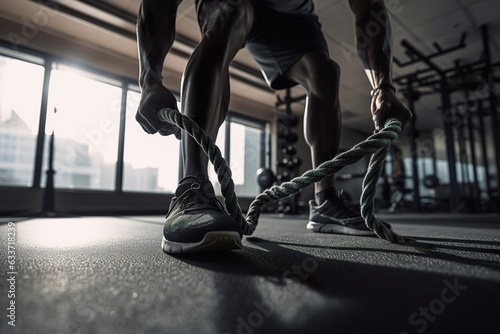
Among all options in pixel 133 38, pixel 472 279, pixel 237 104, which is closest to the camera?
pixel 472 279

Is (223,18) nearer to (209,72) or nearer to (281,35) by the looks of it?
(209,72)

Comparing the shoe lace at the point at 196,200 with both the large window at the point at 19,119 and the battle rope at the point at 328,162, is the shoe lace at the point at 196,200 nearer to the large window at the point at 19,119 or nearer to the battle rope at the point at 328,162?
the battle rope at the point at 328,162

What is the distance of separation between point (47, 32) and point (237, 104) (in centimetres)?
284

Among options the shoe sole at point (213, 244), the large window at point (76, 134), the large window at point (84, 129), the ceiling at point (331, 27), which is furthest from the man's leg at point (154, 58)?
the large window at point (84, 129)

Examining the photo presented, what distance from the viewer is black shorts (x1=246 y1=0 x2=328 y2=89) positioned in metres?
1.02

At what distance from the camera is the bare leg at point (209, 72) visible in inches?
27.3

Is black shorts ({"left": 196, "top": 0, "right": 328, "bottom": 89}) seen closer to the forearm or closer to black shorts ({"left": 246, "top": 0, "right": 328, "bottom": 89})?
black shorts ({"left": 246, "top": 0, "right": 328, "bottom": 89})

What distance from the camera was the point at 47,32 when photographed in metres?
3.41

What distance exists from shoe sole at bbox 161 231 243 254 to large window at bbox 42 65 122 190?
3.44 metres

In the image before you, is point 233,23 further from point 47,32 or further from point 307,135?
point 47,32

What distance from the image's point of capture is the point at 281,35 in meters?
1.03

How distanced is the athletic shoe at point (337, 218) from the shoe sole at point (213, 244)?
46cm

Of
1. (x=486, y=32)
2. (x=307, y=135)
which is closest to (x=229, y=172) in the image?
(x=307, y=135)

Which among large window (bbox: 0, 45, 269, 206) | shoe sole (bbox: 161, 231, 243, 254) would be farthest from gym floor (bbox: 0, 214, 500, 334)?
large window (bbox: 0, 45, 269, 206)
